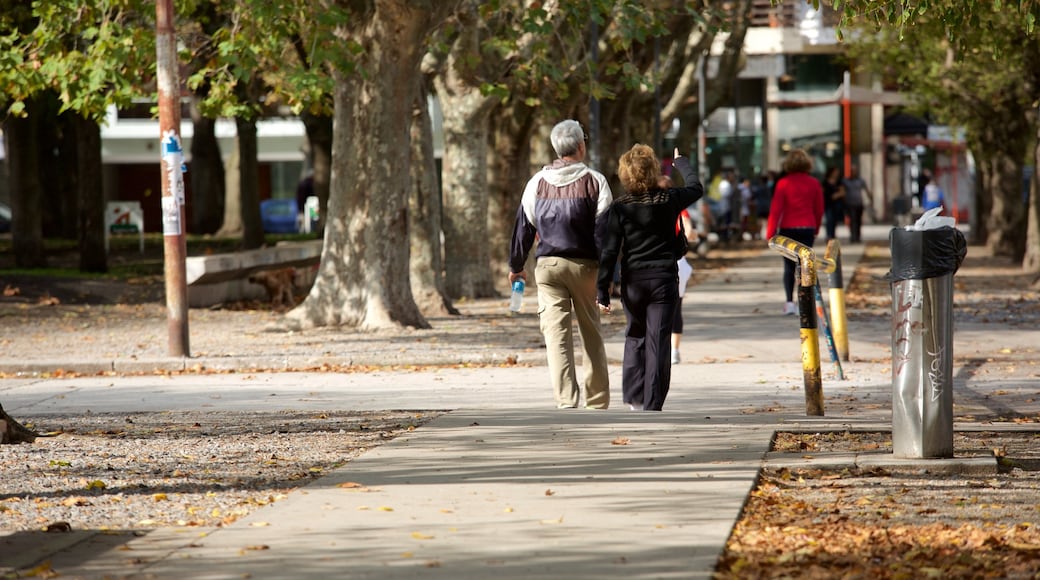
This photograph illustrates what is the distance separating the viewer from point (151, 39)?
58.4 ft

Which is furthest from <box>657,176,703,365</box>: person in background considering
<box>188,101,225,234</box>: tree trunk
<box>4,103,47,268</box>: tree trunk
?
<box>188,101,225,234</box>: tree trunk

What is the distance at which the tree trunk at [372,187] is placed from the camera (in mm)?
16812

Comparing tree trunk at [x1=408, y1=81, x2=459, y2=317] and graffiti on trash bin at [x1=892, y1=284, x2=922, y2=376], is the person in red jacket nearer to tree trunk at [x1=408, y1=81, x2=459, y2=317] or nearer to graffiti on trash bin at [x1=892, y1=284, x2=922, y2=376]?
tree trunk at [x1=408, y1=81, x2=459, y2=317]

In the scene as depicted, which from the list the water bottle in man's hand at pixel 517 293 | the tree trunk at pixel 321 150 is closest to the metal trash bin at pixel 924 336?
the water bottle in man's hand at pixel 517 293

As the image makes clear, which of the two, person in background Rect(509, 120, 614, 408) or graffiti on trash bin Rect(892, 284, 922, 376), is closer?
graffiti on trash bin Rect(892, 284, 922, 376)

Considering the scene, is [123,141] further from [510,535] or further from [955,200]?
[510,535]

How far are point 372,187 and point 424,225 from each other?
11.3 feet

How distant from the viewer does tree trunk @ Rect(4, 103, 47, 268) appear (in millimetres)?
28000

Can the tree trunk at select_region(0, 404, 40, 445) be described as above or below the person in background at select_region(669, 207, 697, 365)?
below

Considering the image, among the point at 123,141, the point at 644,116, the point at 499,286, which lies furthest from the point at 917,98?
the point at 123,141

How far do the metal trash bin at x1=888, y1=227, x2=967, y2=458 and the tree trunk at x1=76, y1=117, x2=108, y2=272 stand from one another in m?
20.3

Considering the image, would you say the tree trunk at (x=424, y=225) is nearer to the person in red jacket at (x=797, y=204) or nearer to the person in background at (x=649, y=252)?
the person in red jacket at (x=797, y=204)

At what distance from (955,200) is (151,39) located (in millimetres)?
43597

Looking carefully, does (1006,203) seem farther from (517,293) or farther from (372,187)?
(517,293)
